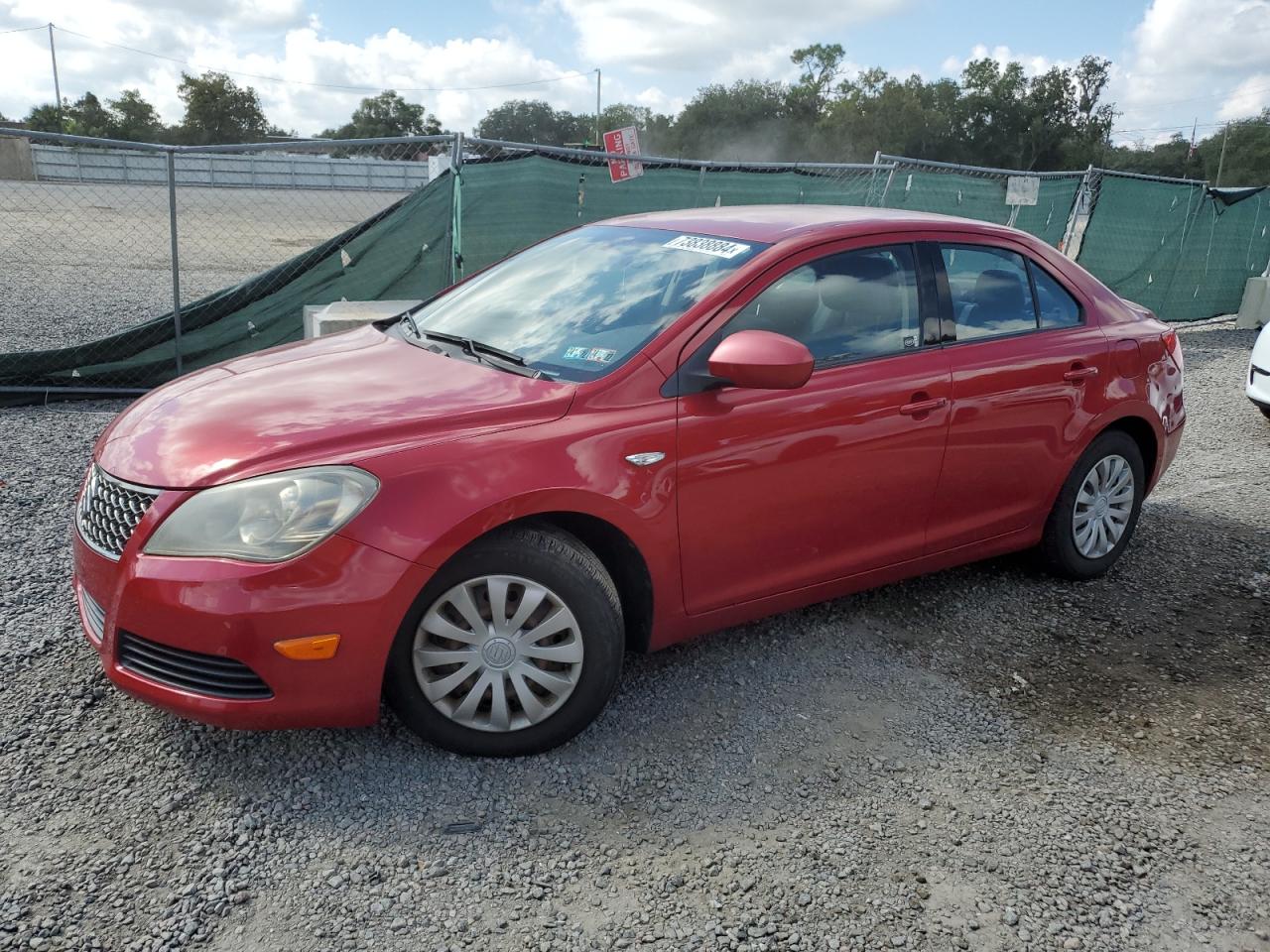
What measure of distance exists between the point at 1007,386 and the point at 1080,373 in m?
0.49

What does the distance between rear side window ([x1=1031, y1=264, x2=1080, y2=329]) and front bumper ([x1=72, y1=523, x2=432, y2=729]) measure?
9.75ft

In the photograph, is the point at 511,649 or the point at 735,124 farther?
the point at 735,124

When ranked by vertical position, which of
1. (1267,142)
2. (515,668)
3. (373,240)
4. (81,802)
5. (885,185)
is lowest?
(81,802)

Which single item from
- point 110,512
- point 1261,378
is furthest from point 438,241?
point 1261,378

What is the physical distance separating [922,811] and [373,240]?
20.3ft

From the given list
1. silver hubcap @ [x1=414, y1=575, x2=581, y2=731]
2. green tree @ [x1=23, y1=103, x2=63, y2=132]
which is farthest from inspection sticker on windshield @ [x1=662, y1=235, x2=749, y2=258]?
green tree @ [x1=23, y1=103, x2=63, y2=132]

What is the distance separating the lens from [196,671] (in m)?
2.77

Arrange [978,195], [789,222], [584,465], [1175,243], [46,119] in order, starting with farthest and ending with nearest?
[46,119]
[1175,243]
[978,195]
[789,222]
[584,465]

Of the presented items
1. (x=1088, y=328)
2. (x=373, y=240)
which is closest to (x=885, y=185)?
(x=373, y=240)

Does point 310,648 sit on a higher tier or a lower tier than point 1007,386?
lower

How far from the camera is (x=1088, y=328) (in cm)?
441

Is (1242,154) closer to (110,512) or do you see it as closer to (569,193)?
(569,193)

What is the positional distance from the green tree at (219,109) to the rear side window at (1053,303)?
74.6 m

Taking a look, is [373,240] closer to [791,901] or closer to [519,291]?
[519,291]
